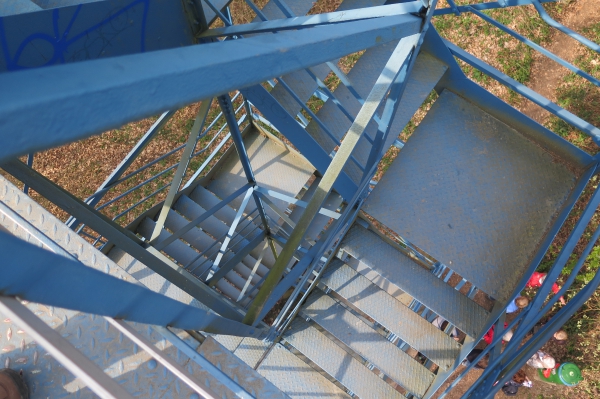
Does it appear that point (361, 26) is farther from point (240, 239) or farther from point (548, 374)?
point (548, 374)

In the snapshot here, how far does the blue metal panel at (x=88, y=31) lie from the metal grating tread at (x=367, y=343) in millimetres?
Answer: 3482

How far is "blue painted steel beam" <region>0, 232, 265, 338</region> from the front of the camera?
1.28m

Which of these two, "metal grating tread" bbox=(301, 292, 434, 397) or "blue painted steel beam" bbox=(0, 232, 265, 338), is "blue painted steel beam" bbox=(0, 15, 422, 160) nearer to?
"blue painted steel beam" bbox=(0, 232, 265, 338)

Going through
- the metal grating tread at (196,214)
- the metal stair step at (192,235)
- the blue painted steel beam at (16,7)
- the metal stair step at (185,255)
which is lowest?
the metal stair step at (185,255)

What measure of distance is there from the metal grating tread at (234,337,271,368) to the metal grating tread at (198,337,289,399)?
9.25ft

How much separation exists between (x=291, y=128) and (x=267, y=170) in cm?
339

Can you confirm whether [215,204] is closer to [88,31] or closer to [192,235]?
[192,235]

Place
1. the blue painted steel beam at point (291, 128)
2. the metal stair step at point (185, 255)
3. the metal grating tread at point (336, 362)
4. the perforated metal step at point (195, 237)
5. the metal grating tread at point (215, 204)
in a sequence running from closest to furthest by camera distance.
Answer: the blue painted steel beam at point (291, 128)
the metal grating tread at point (336, 362)
the metal stair step at point (185, 255)
the perforated metal step at point (195, 237)
the metal grating tread at point (215, 204)

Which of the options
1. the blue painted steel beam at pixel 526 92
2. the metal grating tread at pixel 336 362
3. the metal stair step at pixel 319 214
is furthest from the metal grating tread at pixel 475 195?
the metal grating tread at pixel 336 362

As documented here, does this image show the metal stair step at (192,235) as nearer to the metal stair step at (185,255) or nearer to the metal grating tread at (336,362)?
the metal stair step at (185,255)

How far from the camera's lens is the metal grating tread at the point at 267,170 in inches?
275

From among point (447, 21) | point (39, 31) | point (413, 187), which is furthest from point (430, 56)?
point (447, 21)

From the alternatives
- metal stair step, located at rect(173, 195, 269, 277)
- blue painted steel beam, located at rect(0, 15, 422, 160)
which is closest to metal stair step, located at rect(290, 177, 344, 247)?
metal stair step, located at rect(173, 195, 269, 277)

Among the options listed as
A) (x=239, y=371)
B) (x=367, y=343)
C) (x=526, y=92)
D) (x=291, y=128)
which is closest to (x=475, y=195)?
(x=526, y=92)
